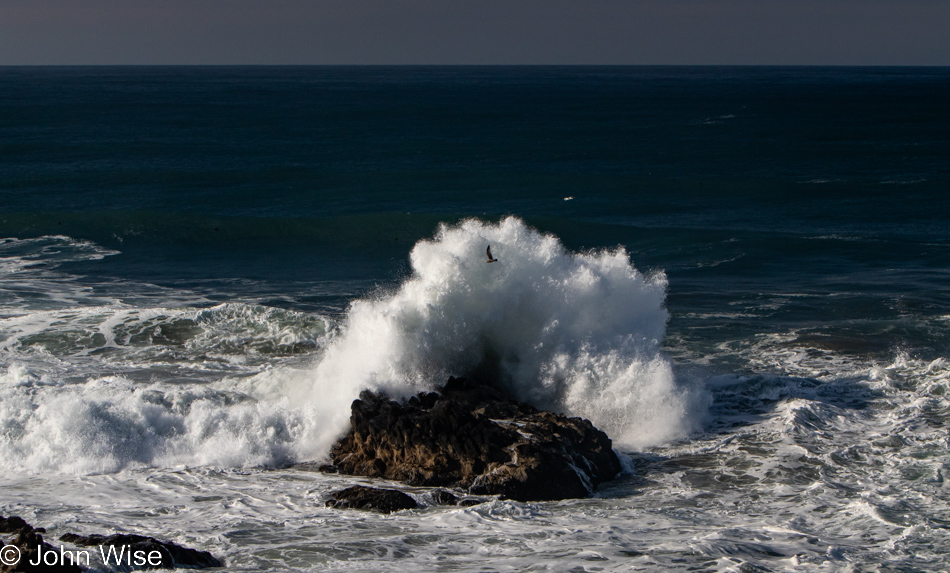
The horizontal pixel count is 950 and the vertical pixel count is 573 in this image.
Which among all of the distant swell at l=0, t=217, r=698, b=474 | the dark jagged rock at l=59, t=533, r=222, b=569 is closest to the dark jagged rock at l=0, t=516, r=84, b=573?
the dark jagged rock at l=59, t=533, r=222, b=569

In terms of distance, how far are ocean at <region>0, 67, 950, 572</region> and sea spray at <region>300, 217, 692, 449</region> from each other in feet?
0.13

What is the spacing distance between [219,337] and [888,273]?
16.8 m


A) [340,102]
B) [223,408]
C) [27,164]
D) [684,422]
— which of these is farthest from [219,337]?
[340,102]

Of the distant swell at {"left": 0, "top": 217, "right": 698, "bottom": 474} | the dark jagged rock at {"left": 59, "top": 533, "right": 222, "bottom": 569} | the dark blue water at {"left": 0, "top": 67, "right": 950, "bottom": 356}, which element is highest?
the dark blue water at {"left": 0, "top": 67, "right": 950, "bottom": 356}

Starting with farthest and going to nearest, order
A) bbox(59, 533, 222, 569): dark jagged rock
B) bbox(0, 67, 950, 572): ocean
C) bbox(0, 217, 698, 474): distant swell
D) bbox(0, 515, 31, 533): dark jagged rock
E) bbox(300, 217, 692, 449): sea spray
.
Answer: bbox(300, 217, 692, 449): sea spray → bbox(0, 217, 698, 474): distant swell → bbox(0, 67, 950, 572): ocean → bbox(0, 515, 31, 533): dark jagged rock → bbox(59, 533, 222, 569): dark jagged rock

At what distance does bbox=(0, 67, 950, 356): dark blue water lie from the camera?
22594 millimetres

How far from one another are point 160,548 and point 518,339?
24.0ft

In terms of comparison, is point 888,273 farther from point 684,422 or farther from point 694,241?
point 684,422

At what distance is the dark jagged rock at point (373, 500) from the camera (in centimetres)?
1070

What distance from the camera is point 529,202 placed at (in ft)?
116

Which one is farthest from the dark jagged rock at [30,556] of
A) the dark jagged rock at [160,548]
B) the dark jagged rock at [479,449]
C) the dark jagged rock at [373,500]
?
the dark jagged rock at [479,449]

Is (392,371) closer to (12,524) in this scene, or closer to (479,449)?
(479,449)

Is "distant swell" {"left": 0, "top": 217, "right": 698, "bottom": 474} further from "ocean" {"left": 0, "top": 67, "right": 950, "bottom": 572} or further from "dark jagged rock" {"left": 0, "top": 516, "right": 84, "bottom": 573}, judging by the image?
"dark jagged rock" {"left": 0, "top": 516, "right": 84, "bottom": 573}

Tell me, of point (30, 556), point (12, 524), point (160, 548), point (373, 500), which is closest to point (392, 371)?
point (373, 500)
